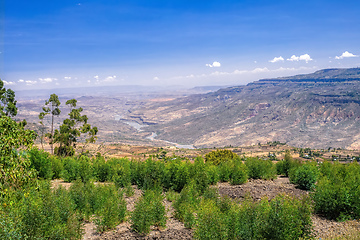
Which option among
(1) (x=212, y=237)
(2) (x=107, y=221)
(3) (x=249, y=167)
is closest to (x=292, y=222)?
(1) (x=212, y=237)

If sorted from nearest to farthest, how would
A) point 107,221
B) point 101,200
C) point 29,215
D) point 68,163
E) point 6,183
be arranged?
point 6,183
point 29,215
point 107,221
point 101,200
point 68,163

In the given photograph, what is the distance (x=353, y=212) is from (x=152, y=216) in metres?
11.7

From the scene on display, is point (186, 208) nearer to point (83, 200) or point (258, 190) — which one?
point (83, 200)

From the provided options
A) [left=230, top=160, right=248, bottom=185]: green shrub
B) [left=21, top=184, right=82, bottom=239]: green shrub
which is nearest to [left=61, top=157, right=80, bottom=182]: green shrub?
[left=21, top=184, right=82, bottom=239]: green shrub

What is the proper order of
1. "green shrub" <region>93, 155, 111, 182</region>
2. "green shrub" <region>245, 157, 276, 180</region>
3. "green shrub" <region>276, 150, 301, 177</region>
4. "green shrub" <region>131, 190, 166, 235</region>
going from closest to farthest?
"green shrub" <region>131, 190, 166, 235</region> < "green shrub" <region>93, 155, 111, 182</region> < "green shrub" <region>245, 157, 276, 180</region> < "green shrub" <region>276, 150, 301, 177</region>

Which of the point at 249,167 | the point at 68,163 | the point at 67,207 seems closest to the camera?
the point at 67,207

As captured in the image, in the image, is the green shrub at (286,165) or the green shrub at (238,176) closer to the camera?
the green shrub at (238,176)

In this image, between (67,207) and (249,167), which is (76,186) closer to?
(67,207)

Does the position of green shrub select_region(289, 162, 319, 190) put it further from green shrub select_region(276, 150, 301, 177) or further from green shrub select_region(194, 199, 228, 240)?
green shrub select_region(194, 199, 228, 240)

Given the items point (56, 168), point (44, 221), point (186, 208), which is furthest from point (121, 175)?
point (44, 221)

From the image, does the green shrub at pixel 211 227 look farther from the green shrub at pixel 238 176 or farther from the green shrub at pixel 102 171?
the green shrub at pixel 102 171

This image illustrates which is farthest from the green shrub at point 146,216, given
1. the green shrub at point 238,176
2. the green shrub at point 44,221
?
the green shrub at point 238,176

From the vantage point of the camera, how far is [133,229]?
485 inches

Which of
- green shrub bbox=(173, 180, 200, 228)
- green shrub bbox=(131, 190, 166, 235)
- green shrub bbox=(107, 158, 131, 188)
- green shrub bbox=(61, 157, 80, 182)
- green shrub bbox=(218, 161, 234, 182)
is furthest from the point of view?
green shrub bbox=(218, 161, 234, 182)
